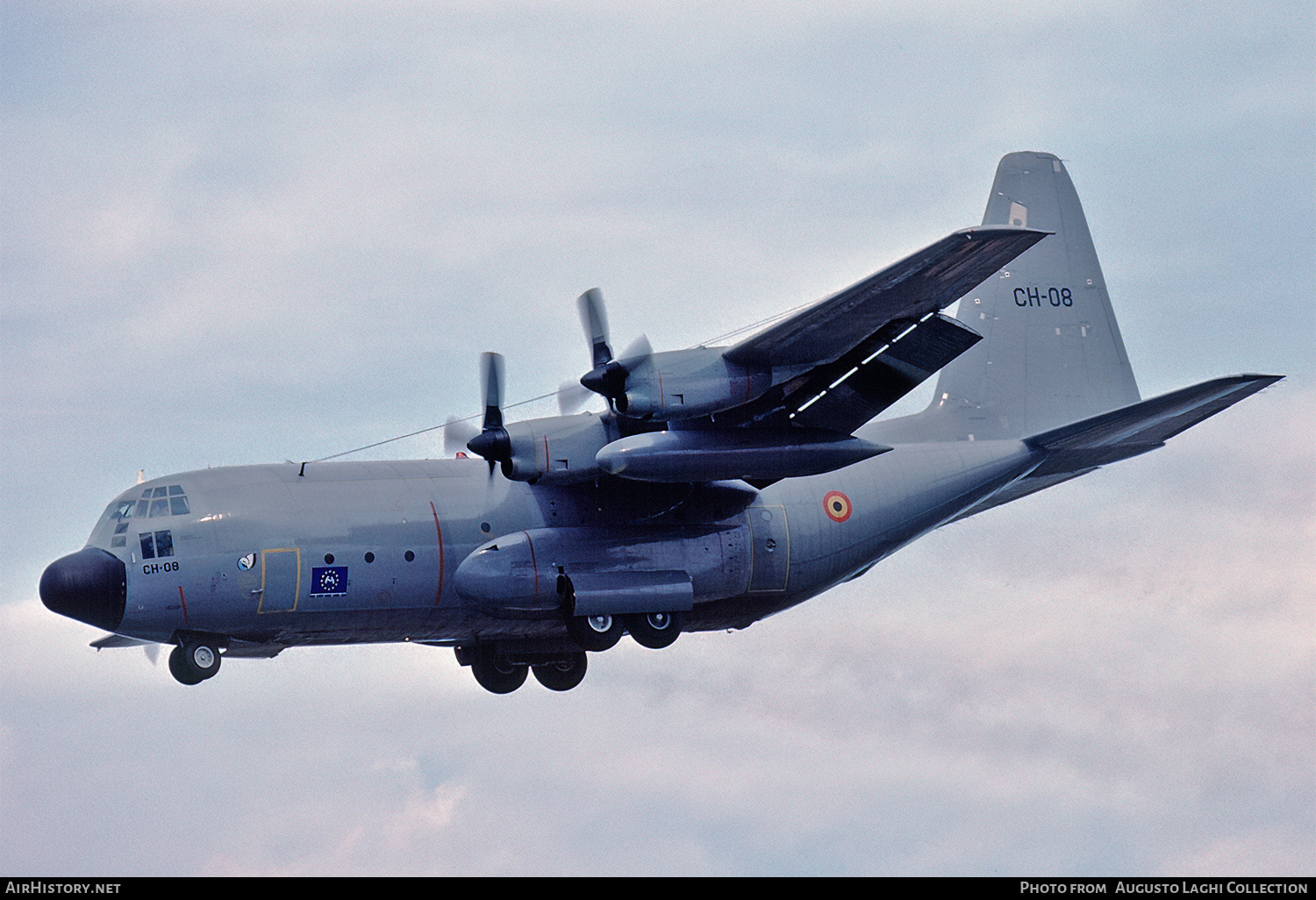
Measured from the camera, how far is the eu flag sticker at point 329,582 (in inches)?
856

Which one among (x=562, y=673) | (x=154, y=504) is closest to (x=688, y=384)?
(x=562, y=673)

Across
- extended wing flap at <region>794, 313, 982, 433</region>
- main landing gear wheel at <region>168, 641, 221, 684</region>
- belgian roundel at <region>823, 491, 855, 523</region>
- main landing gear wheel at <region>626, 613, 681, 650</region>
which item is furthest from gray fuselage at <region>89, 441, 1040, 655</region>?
extended wing flap at <region>794, 313, 982, 433</region>

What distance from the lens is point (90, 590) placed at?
21156 millimetres

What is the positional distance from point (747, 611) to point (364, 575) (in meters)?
5.32

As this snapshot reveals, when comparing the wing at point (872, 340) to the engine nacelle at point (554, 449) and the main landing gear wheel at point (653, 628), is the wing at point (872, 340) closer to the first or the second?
the engine nacelle at point (554, 449)

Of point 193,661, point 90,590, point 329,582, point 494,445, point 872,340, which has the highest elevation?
point 872,340

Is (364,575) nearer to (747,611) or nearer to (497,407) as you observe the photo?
(497,407)

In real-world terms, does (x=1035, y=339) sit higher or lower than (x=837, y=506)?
higher

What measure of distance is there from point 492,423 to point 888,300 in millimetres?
5483

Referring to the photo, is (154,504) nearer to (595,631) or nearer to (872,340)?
(595,631)

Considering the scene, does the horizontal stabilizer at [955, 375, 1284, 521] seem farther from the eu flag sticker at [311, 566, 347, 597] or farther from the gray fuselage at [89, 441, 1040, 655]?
the eu flag sticker at [311, 566, 347, 597]

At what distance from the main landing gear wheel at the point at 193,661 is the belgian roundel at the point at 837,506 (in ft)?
27.1

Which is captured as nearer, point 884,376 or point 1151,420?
point 884,376

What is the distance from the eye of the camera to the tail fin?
25641 mm
